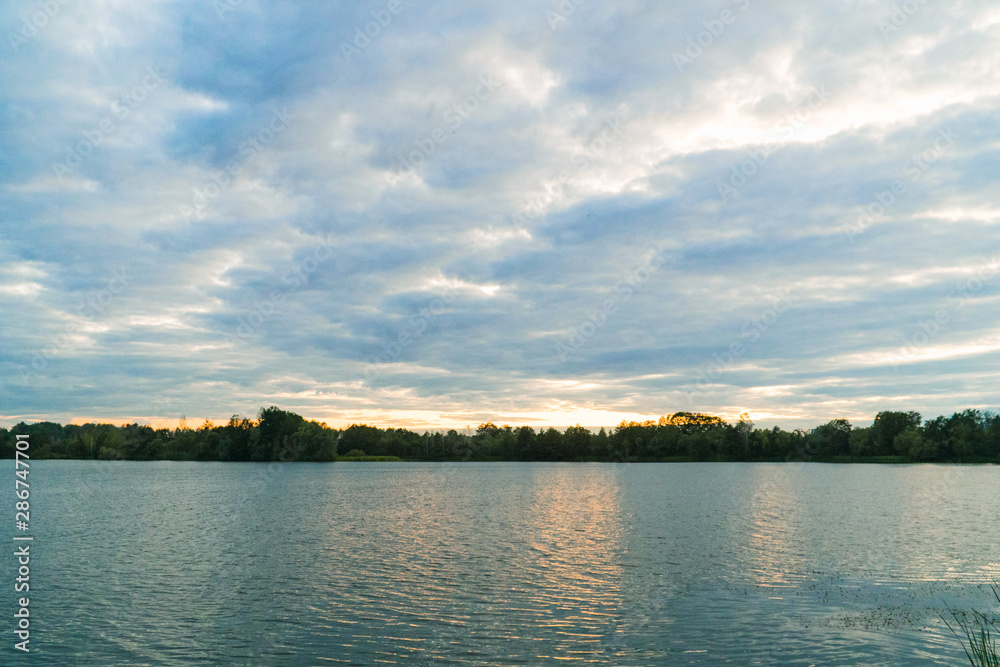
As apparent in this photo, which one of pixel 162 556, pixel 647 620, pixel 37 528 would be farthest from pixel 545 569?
pixel 37 528

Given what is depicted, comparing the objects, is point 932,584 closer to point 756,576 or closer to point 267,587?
point 756,576

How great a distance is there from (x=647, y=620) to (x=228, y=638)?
17.3 metres

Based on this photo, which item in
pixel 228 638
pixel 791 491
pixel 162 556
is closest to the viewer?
pixel 228 638

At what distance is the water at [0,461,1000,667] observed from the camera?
23.6 metres

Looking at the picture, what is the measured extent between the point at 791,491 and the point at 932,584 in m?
69.8

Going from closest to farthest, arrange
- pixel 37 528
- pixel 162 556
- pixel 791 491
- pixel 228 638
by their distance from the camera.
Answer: pixel 228 638 → pixel 162 556 → pixel 37 528 → pixel 791 491

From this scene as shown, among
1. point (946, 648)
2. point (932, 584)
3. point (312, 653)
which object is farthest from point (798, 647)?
point (312, 653)

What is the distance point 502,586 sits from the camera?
3316 centimetres

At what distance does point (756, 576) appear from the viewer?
35750 millimetres

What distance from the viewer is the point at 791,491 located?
324 feet

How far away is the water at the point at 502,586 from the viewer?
77.3 feet

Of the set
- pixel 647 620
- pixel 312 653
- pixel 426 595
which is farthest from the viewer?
pixel 426 595

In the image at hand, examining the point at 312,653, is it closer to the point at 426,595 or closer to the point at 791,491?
the point at 426,595

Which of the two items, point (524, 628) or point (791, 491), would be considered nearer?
point (524, 628)
